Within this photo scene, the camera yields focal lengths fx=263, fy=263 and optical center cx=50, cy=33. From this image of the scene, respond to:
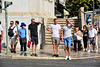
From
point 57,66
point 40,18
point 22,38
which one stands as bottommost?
point 57,66

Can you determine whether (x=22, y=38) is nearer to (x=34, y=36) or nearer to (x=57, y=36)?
(x=34, y=36)

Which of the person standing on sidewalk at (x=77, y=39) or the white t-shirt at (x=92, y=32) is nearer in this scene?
the white t-shirt at (x=92, y=32)

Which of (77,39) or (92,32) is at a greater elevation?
(92,32)

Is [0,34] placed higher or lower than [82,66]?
higher

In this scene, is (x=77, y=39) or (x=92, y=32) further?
(x=77, y=39)

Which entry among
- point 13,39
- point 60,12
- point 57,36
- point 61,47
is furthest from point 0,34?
point 60,12

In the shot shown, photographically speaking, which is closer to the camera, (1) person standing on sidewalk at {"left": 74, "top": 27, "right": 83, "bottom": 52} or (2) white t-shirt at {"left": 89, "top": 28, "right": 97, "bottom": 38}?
(2) white t-shirt at {"left": 89, "top": 28, "right": 97, "bottom": 38}

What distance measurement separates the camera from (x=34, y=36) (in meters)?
13.4

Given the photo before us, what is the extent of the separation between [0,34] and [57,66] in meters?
5.08

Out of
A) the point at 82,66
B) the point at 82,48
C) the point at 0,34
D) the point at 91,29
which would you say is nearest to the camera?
the point at 82,66

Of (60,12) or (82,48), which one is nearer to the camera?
(82,48)

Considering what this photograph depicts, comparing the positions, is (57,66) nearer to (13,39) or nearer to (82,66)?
(82,66)

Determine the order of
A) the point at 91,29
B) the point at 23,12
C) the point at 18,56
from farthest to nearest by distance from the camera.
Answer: the point at 23,12, the point at 91,29, the point at 18,56

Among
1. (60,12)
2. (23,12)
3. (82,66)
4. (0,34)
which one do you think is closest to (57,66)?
(82,66)
